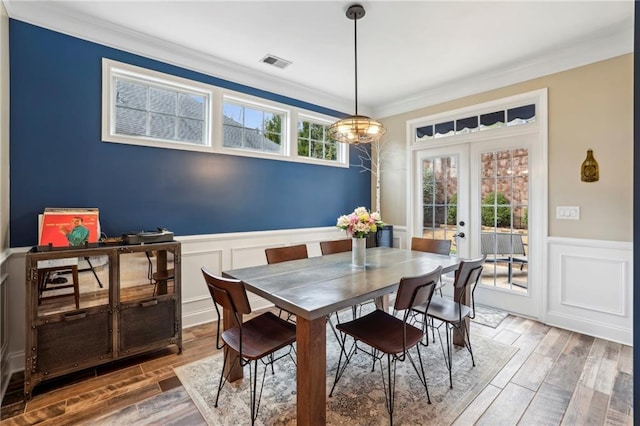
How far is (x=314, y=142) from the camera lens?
4438 millimetres

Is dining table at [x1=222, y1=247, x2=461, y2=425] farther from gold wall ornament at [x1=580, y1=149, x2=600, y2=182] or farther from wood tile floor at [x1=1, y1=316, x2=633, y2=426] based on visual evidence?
gold wall ornament at [x1=580, y1=149, x2=600, y2=182]

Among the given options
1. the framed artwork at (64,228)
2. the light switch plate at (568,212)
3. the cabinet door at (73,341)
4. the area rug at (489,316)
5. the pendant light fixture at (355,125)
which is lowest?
the area rug at (489,316)

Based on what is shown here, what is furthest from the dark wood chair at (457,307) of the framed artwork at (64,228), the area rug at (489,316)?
the framed artwork at (64,228)

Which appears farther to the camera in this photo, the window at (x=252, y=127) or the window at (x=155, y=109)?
the window at (x=252, y=127)

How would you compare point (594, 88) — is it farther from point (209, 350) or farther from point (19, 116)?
point (19, 116)

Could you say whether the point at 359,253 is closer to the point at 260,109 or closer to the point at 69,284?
the point at 69,284

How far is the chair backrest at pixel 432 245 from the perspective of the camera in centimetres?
323

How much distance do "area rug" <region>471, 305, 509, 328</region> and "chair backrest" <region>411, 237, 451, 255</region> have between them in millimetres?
903

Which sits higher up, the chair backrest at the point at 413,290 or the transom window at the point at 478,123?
the transom window at the point at 478,123

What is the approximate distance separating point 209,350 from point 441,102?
4145 mm

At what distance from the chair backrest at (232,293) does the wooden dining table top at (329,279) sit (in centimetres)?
17

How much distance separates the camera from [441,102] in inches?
164

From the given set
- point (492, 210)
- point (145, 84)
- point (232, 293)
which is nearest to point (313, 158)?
point (145, 84)

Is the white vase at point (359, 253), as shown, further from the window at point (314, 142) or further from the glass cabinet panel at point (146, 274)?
the window at point (314, 142)
